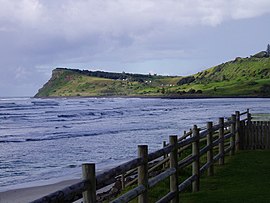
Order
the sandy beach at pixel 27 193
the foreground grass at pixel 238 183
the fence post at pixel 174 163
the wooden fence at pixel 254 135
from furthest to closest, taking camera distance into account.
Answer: the wooden fence at pixel 254 135 < the sandy beach at pixel 27 193 < the foreground grass at pixel 238 183 < the fence post at pixel 174 163

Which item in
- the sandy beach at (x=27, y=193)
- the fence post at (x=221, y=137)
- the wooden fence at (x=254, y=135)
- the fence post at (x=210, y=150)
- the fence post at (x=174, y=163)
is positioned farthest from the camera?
the wooden fence at (x=254, y=135)

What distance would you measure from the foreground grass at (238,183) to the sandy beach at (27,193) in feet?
18.9


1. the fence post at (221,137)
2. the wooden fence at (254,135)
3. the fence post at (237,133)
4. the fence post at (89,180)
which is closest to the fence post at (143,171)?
the fence post at (89,180)

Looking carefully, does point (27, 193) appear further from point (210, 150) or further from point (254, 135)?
point (254, 135)


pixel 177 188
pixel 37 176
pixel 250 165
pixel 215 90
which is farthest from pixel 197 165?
pixel 215 90

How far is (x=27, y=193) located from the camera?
15914mm

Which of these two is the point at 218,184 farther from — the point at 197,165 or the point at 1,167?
the point at 1,167

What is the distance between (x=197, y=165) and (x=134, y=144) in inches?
798

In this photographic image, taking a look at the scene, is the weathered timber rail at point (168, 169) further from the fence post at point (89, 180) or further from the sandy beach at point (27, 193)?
the sandy beach at point (27, 193)

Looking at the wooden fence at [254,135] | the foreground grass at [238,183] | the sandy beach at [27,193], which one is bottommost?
the sandy beach at [27,193]

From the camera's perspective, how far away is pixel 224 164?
14.7 m

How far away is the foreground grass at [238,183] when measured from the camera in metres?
10.1

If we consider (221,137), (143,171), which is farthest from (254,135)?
(143,171)

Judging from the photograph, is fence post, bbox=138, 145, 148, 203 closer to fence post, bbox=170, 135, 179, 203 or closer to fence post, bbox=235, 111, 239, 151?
fence post, bbox=170, 135, 179, 203
